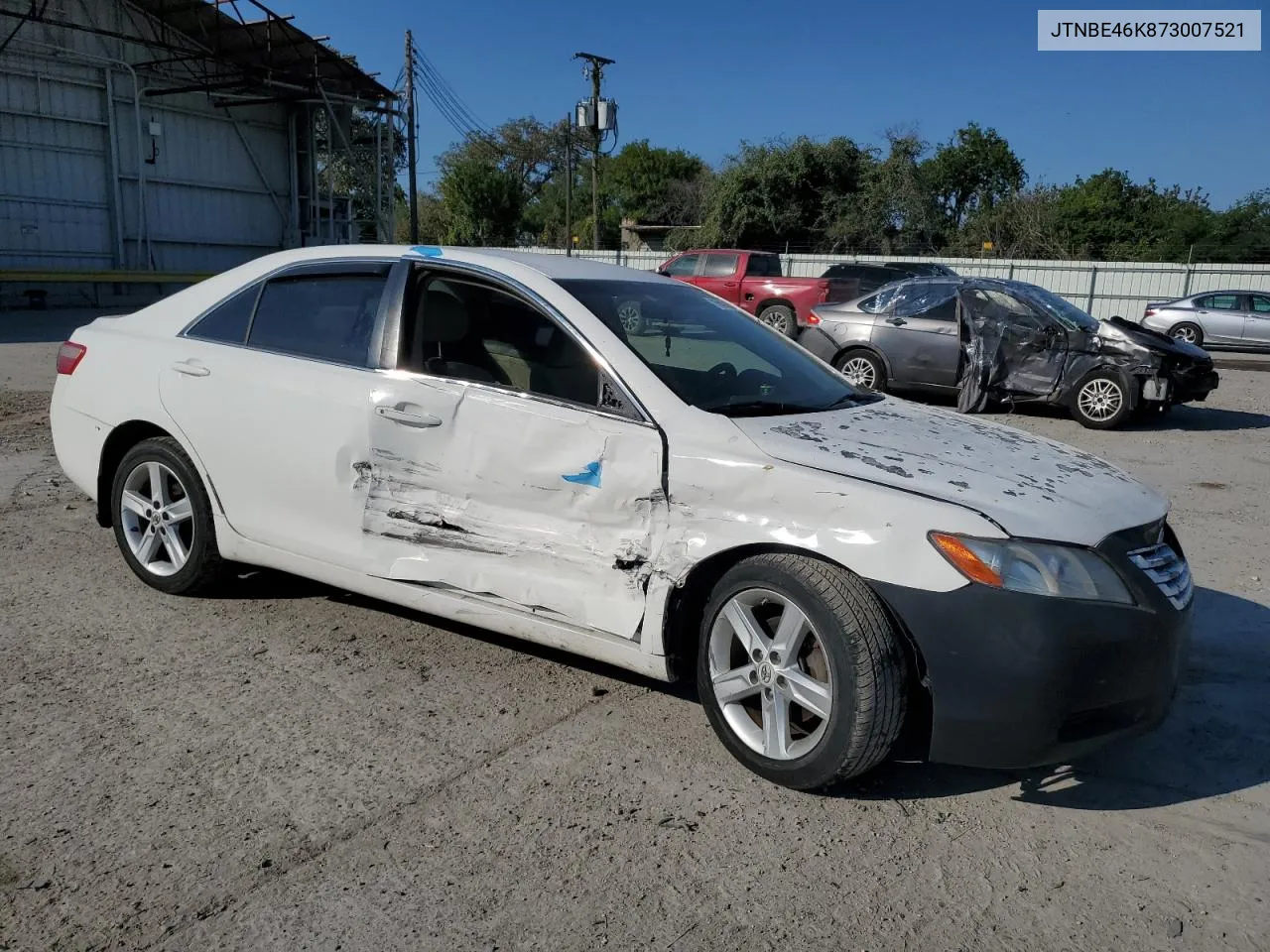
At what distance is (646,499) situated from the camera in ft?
11.2

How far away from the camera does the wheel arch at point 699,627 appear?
121 inches

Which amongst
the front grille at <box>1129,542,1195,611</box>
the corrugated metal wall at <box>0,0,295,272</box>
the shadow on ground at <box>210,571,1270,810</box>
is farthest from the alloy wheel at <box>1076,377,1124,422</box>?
the corrugated metal wall at <box>0,0,295,272</box>

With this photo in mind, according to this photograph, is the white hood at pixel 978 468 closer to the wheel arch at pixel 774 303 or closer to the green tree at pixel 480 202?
the wheel arch at pixel 774 303

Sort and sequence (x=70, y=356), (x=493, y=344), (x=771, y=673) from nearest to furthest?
1. (x=771, y=673)
2. (x=493, y=344)
3. (x=70, y=356)

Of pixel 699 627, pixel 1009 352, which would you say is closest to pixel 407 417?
pixel 699 627

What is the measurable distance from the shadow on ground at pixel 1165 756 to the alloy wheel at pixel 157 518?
3.56 feet

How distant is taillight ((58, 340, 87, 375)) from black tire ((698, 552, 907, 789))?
11.9 ft

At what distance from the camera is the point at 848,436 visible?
11.6ft

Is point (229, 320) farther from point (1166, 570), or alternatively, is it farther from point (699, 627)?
point (1166, 570)

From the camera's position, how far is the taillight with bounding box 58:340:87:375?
16.4 feet

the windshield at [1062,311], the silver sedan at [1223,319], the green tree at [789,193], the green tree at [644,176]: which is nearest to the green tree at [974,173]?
the green tree at [789,193]

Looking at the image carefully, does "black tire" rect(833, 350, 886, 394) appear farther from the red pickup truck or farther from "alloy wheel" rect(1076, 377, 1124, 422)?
the red pickup truck

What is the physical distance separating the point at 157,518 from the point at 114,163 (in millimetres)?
27173

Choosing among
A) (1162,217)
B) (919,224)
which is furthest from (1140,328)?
(1162,217)
